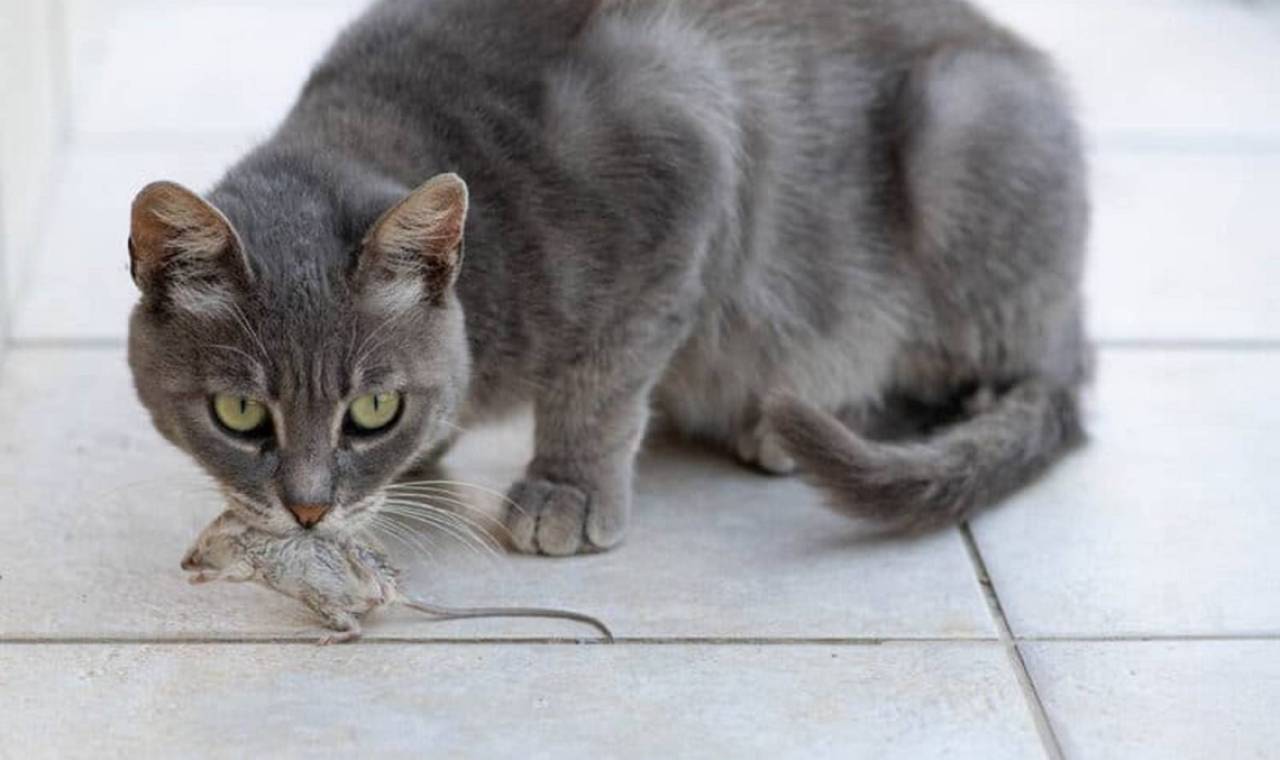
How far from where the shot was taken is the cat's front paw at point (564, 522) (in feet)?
7.22

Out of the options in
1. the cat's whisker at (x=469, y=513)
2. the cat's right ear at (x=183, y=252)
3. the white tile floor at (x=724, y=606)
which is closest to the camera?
the cat's right ear at (x=183, y=252)

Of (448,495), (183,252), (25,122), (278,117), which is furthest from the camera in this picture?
(278,117)

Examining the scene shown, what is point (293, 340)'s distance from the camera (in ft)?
6.06

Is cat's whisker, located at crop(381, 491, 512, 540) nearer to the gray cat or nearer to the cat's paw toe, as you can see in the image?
the gray cat

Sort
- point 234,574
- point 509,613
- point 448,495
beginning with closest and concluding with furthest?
point 234,574 < point 509,613 < point 448,495

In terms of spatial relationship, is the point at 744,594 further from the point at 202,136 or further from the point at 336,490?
the point at 202,136

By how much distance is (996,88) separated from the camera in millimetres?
2443

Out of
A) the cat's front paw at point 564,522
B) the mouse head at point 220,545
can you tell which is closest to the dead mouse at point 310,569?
the mouse head at point 220,545

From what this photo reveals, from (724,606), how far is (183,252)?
70 centimetres

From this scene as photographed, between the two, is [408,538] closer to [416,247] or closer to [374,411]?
[374,411]

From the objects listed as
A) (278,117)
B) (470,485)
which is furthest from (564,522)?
(278,117)

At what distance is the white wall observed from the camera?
8.71 feet

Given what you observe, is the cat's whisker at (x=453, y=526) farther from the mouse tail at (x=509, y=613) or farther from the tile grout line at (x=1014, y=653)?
the tile grout line at (x=1014, y=653)

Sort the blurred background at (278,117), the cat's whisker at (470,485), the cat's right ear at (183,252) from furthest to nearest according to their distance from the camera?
the blurred background at (278,117) < the cat's whisker at (470,485) < the cat's right ear at (183,252)
